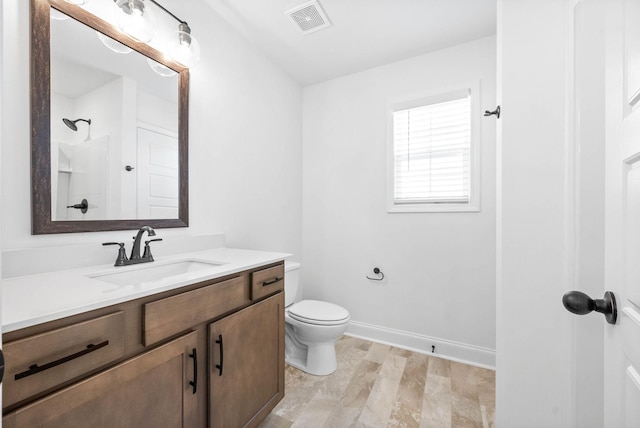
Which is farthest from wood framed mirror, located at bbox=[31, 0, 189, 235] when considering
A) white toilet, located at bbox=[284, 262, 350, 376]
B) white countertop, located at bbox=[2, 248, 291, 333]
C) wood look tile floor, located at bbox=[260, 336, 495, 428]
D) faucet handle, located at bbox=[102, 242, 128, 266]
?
wood look tile floor, located at bbox=[260, 336, 495, 428]

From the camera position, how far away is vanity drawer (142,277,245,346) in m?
0.92

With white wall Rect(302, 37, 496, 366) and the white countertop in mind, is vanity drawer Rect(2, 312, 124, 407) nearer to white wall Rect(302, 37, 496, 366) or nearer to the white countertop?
the white countertop

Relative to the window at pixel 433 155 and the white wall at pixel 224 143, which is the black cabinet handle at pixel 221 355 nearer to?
the white wall at pixel 224 143

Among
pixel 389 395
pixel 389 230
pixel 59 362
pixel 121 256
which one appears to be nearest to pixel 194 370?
pixel 59 362

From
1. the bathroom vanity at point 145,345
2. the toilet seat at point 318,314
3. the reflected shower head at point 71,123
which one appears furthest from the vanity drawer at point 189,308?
the reflected shower head at point 71,123

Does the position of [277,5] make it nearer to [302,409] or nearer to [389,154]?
[389,154]

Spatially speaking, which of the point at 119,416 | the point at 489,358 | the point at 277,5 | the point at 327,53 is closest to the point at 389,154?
the point at 327,53

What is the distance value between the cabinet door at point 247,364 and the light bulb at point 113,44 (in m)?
1.37

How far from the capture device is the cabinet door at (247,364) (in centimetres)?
115

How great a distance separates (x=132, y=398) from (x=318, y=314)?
1.24 meters

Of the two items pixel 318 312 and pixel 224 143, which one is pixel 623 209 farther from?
pixel 224 143

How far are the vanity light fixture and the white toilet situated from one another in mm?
1436

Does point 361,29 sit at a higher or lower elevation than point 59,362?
higher

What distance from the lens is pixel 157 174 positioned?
5.08 ft
